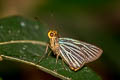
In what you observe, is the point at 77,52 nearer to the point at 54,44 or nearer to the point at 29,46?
the point at 54,44

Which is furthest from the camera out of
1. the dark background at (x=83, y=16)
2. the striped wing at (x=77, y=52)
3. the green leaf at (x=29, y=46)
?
the dark background at (x=83, y=16)

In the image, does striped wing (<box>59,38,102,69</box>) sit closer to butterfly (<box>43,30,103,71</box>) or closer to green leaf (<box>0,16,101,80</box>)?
butterfly (<box>43,30,103,71</box>)

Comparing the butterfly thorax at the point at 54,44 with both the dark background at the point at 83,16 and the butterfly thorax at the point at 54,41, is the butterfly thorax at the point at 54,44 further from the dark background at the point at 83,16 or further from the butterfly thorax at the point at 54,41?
the dark background at the point at 83,16

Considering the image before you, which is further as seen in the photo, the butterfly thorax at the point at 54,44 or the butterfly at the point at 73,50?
the butterfly thorax at the point at 54,44

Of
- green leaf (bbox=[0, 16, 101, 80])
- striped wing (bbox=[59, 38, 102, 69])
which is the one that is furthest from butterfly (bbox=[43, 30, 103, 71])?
green leaf (bbox=[0, 16, 101, 80])

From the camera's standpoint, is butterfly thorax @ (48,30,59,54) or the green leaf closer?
the green leaf

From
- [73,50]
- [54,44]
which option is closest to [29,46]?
[54,44]

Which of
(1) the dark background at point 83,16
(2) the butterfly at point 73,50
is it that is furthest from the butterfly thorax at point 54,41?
(1) the dark background at point 83,16
